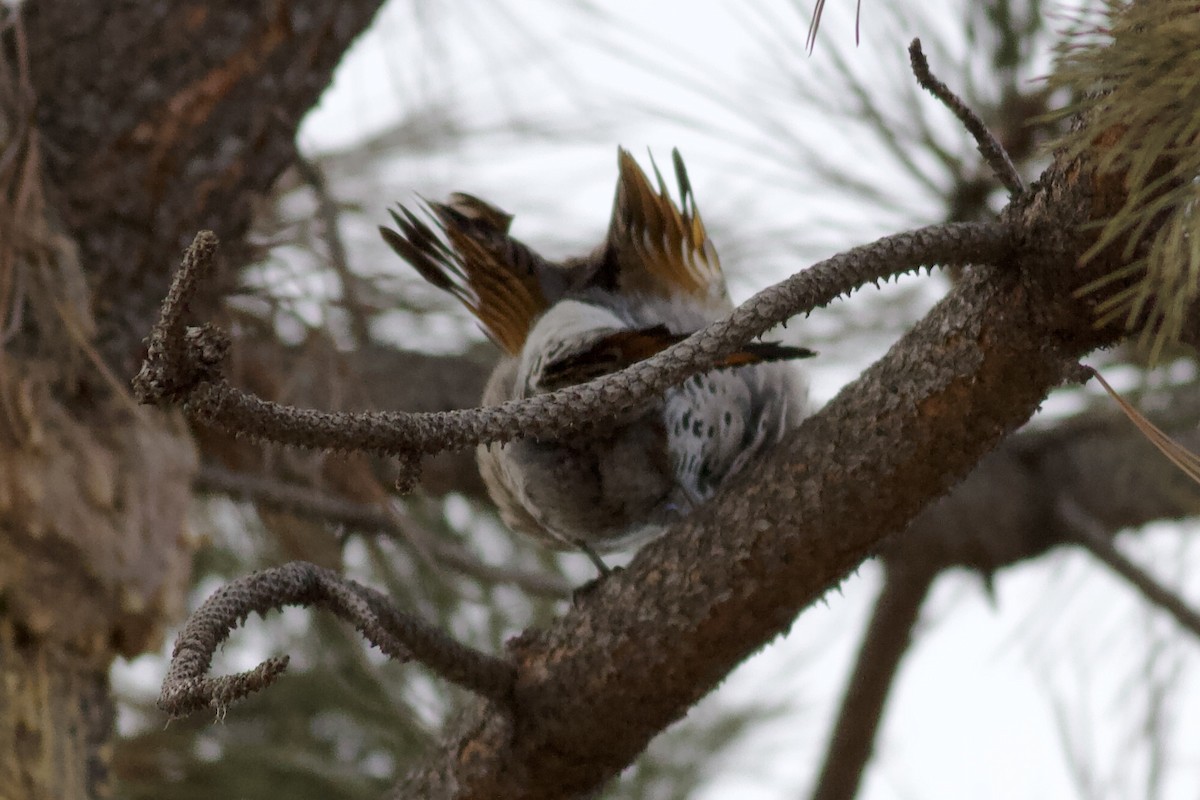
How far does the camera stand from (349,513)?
1.80 meters

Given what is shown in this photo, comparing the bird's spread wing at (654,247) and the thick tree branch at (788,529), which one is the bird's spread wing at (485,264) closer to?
the bird's spread wing at (654,247)

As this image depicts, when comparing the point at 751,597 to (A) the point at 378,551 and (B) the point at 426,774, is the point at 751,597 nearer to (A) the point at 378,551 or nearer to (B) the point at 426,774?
(B) the point at 426,774

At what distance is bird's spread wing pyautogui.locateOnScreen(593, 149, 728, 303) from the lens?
4.76ft

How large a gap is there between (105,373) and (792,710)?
1750mm

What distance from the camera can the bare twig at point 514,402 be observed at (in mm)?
669

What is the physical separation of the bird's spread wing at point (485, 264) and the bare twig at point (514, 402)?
602 mm

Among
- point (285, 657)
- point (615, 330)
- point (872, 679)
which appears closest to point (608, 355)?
point (615, 330)

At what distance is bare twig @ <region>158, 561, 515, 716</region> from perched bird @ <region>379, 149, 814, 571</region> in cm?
27

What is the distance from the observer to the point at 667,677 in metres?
1.14

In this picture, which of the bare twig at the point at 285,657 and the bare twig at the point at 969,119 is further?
the bare twig at the point at 969,119

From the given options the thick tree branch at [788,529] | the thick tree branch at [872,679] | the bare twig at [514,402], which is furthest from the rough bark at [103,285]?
the thick tree branch at [872,679]

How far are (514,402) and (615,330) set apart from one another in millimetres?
479

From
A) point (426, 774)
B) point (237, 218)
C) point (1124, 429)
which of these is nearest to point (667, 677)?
point (426, 774)

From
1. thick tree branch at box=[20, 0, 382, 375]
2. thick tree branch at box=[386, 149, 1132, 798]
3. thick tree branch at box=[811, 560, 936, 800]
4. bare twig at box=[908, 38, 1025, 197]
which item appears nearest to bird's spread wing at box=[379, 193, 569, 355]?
thick tree branch at box=[20, 0, 382, 375]
